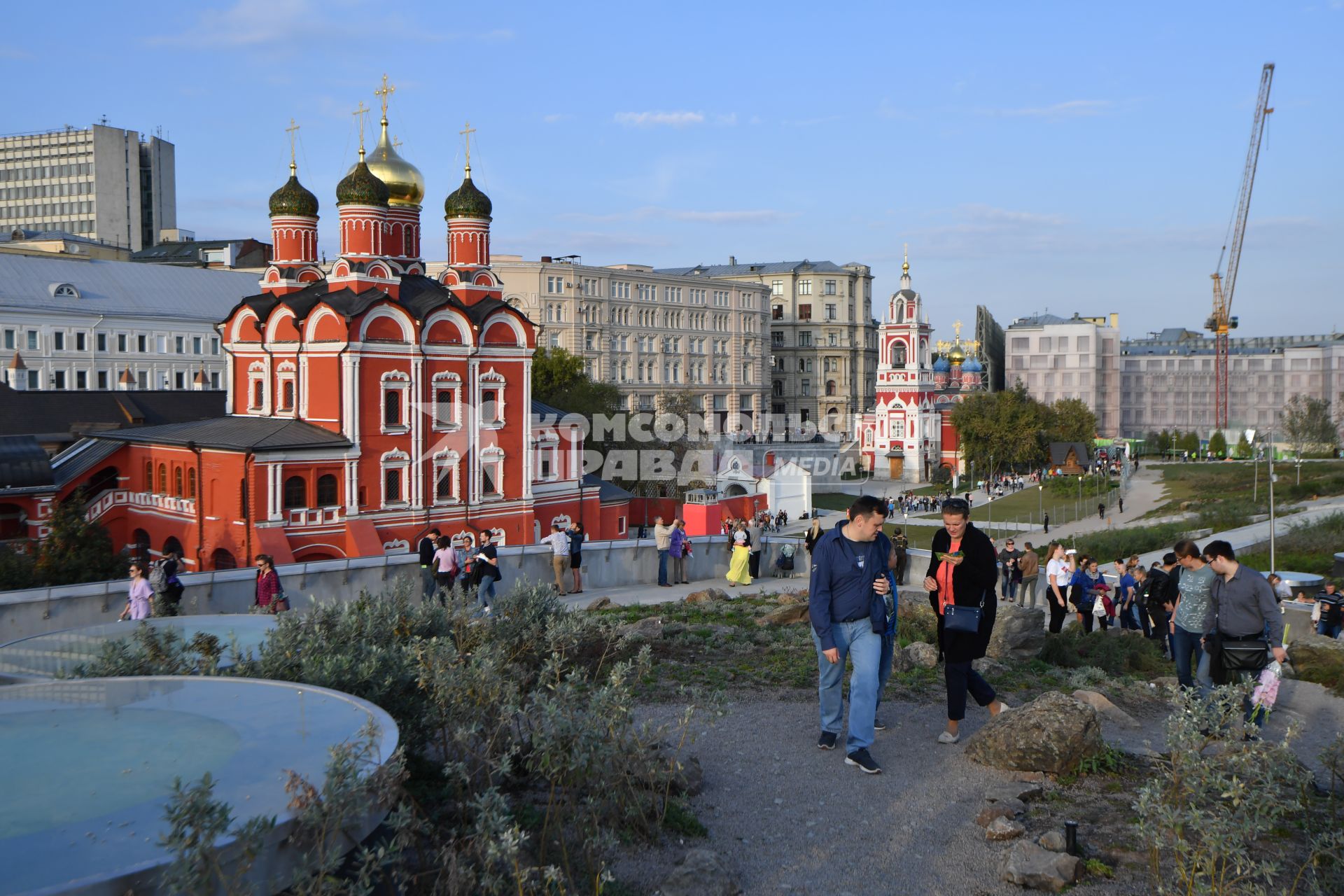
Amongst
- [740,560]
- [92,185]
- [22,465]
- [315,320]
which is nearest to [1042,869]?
[740,560]

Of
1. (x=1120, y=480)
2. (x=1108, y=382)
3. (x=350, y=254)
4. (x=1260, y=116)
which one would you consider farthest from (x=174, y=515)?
(x=1260, y=116)

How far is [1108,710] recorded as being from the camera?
8.43 meters

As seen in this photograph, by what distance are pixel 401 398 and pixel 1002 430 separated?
1817 inches

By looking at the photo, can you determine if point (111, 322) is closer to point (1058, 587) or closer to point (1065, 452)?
point (1058, 587)

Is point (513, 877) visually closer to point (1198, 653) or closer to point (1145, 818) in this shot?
point (1145, 818)

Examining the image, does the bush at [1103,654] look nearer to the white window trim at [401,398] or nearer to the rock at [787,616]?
the rock at [787,616]

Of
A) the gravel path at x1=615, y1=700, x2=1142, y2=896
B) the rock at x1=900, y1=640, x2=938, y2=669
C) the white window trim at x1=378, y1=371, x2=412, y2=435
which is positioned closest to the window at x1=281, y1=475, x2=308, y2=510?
the white window trim at x1=378, y1=371, x2=412, y2=435

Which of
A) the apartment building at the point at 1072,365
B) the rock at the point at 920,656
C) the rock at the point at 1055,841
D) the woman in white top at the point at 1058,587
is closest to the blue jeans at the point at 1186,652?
the rock at the point at 920,656

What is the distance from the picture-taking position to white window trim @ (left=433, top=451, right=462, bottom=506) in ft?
106

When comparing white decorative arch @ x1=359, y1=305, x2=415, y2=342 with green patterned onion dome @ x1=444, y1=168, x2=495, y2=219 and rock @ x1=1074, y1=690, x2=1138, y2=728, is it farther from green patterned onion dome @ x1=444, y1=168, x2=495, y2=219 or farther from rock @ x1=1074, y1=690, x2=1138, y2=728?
rock @ x1=1074, y1=690, x2=1138, y2=728

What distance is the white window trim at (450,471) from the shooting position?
106 feet

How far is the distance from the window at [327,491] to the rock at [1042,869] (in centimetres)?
2641

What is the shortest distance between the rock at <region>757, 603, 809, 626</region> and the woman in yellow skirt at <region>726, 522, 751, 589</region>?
6.29 meters

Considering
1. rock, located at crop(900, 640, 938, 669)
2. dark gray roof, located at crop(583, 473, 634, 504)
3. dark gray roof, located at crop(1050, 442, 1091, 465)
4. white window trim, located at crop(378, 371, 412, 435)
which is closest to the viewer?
rock, located at crop(900, 640, 938, 669)
